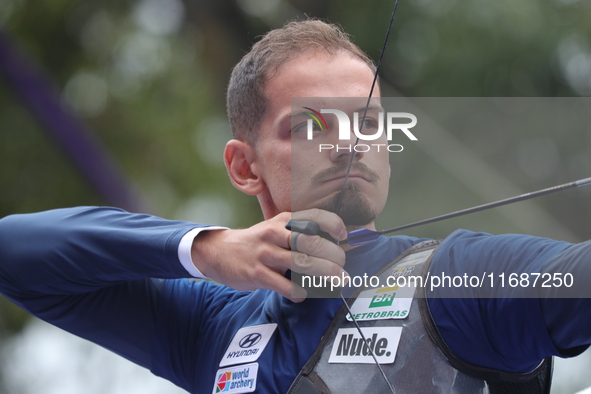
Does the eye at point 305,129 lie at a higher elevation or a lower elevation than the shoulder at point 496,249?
higher

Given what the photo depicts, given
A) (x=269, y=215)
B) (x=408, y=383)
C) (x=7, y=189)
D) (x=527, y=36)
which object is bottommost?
(x=408, y=383)

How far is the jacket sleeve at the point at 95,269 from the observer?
117 cm

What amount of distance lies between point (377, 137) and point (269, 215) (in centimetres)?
34

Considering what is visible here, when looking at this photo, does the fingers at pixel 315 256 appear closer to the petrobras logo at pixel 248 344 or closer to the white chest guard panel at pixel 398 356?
the white chest guard panel at pixel 398 356

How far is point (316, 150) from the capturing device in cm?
113

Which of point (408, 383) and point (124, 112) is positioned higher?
point (124, 112)

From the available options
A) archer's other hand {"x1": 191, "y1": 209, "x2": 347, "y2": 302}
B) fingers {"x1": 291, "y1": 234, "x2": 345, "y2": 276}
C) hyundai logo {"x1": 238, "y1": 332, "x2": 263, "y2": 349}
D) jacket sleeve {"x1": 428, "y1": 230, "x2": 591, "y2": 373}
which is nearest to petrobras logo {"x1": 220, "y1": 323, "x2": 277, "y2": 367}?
hyundai logo {"x1": 238, "y1": 332, "x2": 263, "y2": 349}

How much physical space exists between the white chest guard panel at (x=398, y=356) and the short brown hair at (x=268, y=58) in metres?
0.47

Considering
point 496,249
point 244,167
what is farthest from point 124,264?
point 496,249

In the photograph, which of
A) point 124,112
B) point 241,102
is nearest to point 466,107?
point 241,102

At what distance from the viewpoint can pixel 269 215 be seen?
Answer: 136 centimetres

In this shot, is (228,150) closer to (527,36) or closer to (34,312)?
(34,312)

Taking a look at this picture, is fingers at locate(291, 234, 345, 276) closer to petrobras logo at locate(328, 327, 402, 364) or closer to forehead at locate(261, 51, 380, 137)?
petrobras logo at locate(328, 327, 402, 364)

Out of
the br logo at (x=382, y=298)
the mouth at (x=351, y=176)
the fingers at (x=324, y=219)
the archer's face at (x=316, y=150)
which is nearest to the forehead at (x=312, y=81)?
the archer's face at (x=316, y=150)
